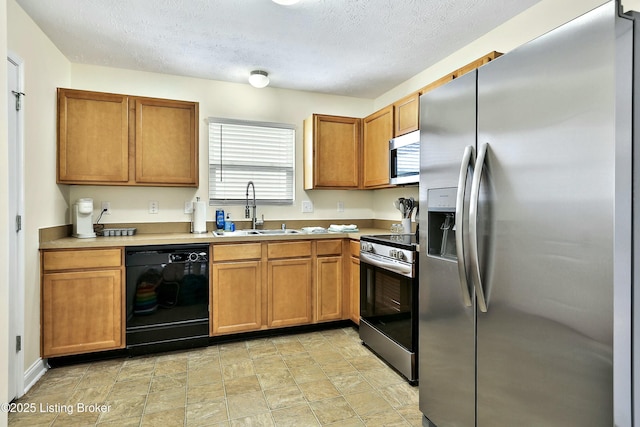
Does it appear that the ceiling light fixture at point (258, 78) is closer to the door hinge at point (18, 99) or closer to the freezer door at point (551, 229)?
the door hinge at point (18, 99)

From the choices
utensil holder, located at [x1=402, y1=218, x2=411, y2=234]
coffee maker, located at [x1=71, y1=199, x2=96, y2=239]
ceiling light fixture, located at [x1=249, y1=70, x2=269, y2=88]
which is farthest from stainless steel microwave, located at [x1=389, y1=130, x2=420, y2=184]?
coffee maker, located at [x1=71, y1=199, x2=96, y2=239]

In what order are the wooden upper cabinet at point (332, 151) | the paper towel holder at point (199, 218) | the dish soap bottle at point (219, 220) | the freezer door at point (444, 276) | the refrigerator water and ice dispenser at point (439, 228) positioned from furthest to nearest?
the wooden upper cabinet at point (332, 151)
the dish soap bottle at point (219, 220)
the paper towel holder at point (199, 218)
the refrigerator water and ice dispenser at point (439, 228)
the freezer door at point (444, 276)

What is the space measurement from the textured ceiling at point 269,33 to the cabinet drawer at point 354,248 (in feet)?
5.45

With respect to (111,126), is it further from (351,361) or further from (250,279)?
(351,361)

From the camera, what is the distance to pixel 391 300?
2623mm

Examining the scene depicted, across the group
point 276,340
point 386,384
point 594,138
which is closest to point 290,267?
point 276,340

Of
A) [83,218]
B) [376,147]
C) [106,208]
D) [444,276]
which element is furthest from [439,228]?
[106,208]

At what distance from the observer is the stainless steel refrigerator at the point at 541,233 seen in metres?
1.03

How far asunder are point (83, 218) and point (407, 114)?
2899 mm

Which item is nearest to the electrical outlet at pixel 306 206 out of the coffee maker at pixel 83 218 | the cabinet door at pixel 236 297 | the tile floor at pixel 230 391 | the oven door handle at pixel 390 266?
the cabinet door at pixel 236 297

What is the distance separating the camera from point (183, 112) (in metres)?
3.26

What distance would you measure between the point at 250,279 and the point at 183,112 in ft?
5.47

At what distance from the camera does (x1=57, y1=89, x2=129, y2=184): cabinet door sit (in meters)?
2.90

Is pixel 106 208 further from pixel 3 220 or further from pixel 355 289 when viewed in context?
pixel 3 220
